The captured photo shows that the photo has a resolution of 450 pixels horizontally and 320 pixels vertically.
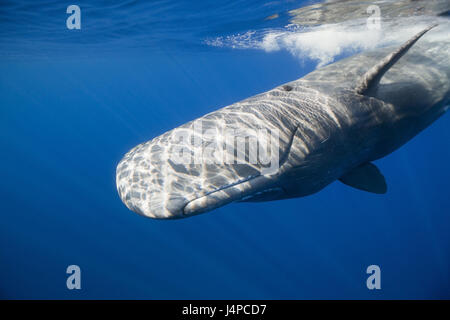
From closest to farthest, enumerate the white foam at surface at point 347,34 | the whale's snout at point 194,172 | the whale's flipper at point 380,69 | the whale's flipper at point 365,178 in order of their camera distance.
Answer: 1. the whale's snout at point 194,172
2. the whale's flipper at point 380,69
3. the whale's flipper at point 365,178
4. the white foam at surface at point 347,34

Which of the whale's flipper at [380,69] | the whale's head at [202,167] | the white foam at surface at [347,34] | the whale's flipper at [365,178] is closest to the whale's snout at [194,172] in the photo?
the whale's head at [202,167]

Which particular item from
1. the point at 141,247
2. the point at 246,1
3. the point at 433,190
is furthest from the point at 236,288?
the point at 433,190

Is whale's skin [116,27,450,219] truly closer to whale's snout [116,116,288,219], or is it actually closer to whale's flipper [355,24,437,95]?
whale's snout [116,116,288,219]

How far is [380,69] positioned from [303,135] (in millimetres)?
1417

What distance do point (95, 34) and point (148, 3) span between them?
9119 mm

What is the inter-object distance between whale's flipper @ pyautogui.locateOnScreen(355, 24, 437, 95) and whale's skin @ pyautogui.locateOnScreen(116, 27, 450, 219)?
12cm

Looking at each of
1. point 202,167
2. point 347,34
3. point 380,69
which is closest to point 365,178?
point 380,69

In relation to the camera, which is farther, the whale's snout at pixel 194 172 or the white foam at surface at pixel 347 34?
the white foam at surface at pixel 347 34

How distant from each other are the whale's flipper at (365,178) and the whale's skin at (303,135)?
0.28m

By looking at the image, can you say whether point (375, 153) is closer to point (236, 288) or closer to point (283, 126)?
point (283, 126)

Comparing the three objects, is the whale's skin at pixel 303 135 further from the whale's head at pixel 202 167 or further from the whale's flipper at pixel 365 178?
the whale's flipper at pixel 365 178

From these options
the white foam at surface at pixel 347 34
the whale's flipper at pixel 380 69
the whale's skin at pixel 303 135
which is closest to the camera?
the whale's skin at pixel 303 135

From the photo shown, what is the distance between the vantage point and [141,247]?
99.4ft

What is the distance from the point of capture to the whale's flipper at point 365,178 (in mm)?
5113
